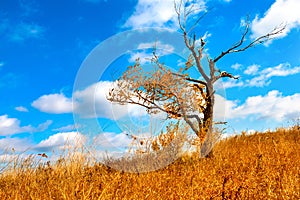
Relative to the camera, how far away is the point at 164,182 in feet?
21.3

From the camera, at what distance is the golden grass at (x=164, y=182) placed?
489 cm

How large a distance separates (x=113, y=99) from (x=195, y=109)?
2947mm

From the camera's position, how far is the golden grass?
4.89 meters

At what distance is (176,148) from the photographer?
966 centimetres

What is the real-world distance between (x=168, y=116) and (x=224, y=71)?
2825mm

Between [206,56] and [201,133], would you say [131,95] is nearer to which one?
[201,133]

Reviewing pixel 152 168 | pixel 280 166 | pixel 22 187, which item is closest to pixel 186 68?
pixel 152 168

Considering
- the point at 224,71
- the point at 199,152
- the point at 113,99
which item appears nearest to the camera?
the point at 113,99

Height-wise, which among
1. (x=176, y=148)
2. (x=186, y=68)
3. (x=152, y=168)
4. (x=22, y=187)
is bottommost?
(x=22, y=187)

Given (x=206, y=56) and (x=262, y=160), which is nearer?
(x=262, y=160)

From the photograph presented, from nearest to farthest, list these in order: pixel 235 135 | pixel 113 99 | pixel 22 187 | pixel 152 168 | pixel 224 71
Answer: pixel 22 187
pixel 152 168
pixel 113 99
pixel 224 71
pixel 235 135

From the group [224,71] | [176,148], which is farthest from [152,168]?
[224,71]

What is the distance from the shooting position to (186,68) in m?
10.7

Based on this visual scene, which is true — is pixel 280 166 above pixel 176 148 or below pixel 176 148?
below
